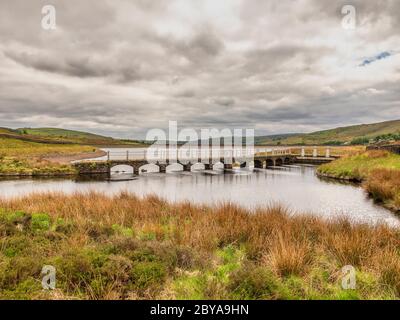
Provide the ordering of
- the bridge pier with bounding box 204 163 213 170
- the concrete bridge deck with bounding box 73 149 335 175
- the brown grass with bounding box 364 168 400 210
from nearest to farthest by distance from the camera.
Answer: the brown grass with bounding box 364 168 400 210
the concrete bridge deck with bounding box 73 149 335 175
the bridge pier with bounding box 204 163 213 170

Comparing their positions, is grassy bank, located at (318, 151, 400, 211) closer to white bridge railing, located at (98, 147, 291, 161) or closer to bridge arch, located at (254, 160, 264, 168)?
bridge arch, located at (254, 160, 264, 168)

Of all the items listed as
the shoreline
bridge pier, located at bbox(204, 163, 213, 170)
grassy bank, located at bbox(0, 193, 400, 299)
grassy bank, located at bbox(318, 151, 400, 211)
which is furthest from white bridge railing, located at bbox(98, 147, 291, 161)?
grassy bank, located at bbox(0, 193, 400, 299)

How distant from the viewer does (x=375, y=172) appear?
23484mm

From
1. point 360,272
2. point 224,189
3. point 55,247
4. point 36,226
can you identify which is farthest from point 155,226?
point 224,189

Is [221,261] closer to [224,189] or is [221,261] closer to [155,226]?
[155,226]

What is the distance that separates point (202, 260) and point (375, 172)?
22137 millimetres

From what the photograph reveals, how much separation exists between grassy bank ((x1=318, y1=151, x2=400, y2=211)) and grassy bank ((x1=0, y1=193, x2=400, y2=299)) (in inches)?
468

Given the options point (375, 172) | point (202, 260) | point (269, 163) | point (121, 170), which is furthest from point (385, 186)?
point (121, 170)

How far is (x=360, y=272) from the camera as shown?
6211mm

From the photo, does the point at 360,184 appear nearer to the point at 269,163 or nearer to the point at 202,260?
the point at 202,260

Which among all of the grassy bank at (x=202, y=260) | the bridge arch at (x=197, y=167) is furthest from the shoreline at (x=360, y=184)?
the bridge arch at (x=197, y=167)

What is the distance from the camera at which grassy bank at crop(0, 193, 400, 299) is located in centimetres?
526
